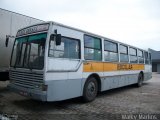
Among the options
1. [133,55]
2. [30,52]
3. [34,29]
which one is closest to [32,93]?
[30,52]

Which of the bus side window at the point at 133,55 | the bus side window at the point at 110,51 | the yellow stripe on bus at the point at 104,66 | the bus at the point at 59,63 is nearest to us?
the bus at the point at 59,63

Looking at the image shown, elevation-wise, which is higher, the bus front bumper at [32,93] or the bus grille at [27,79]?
the bus grille at [27,79]

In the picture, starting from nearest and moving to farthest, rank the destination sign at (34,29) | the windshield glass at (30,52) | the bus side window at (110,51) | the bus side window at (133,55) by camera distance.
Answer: the windshield glass at (30,52) < the destination sign at (34,29) < the bus side window at (110,51) < the bus side window at (133,55)

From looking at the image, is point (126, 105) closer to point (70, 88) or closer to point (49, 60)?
point (70, 88)

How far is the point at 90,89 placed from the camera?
796cm

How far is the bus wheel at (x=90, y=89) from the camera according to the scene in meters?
7.62

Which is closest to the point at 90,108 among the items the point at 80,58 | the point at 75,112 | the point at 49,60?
the point at 75,112

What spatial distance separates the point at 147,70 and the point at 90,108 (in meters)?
10.0

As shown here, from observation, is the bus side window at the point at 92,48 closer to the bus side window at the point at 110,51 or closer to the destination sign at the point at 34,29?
the bus side window at the point at 110,51

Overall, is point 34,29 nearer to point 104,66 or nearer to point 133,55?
point 104,66

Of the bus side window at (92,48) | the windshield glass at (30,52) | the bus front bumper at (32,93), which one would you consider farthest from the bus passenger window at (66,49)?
the bus front bumper at (32,93)

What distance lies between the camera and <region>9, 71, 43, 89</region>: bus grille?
20.0ft

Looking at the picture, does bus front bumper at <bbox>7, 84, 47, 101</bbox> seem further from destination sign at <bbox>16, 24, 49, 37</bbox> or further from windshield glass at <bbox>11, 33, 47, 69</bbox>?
destination sign at <bbox>16, 24, 49, 37</bbox>

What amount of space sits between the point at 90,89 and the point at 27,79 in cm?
274
